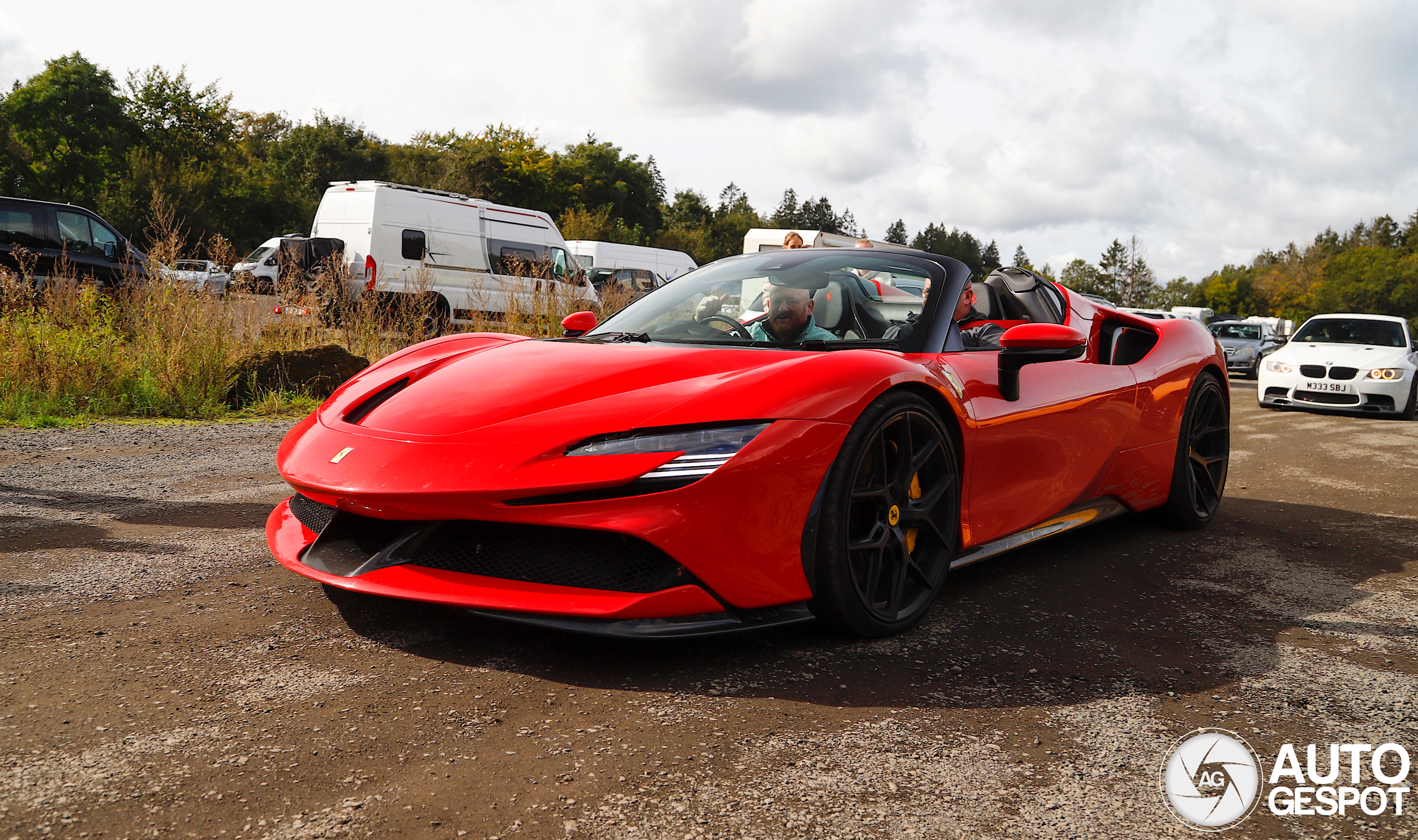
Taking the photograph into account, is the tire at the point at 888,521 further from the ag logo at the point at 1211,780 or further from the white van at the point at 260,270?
the white van at the point at 260,270

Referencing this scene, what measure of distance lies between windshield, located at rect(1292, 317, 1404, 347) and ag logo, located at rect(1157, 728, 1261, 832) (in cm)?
1271

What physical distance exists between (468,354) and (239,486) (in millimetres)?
2084

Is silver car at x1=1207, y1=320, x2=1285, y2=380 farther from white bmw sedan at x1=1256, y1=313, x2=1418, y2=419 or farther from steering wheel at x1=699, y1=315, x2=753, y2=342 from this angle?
steering wheel at x1=699, y1=315, x2=753, y2=342

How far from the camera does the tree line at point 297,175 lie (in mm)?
39188

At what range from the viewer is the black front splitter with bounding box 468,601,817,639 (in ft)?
7.67

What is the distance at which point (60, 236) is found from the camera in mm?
12383

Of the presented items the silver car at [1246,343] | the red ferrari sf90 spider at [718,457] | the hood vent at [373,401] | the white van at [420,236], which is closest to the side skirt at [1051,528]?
the red ferrari sf90 spider at [718,457]

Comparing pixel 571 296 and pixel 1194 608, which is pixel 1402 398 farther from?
pixel 1194 608

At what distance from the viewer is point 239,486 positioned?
480 centimetres

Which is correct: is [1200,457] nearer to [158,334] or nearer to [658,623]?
[658,623]

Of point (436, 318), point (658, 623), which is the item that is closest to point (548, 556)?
point (658, 623)

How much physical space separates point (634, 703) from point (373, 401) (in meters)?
1.35

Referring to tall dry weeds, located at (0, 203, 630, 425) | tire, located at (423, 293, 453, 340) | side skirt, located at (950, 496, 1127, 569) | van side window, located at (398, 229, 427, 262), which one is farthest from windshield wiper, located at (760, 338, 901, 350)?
van side window, located at (398, 229, 427, 262)

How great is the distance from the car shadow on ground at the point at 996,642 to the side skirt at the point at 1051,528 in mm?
170
